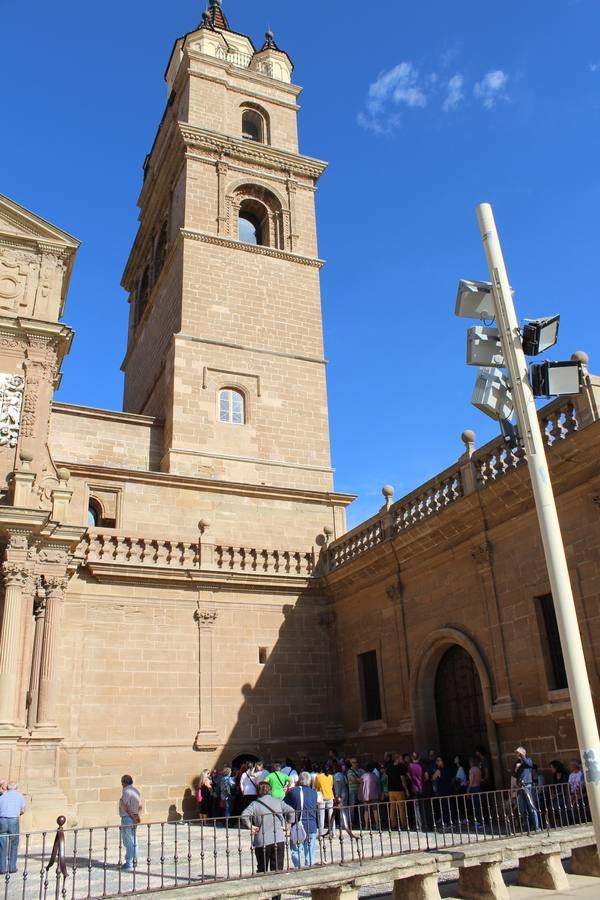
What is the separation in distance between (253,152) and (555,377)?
1063 inches

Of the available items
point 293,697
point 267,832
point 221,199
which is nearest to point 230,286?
point 221,199

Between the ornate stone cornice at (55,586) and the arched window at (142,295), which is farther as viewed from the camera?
the arched window at (142,295)

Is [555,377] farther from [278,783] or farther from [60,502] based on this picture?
[60,502]

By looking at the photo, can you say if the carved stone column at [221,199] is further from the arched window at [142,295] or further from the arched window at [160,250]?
the arched window at [142,295]

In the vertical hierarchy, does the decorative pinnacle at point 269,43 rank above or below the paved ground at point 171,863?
above

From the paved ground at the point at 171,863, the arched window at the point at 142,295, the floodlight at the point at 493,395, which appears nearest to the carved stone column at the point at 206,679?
the paved ground at the point at 171,863

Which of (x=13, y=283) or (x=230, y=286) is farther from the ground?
(x=230, y=286)

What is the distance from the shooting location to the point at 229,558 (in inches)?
851

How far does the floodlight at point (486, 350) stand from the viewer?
7320 mm

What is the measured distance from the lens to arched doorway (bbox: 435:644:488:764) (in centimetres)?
1694

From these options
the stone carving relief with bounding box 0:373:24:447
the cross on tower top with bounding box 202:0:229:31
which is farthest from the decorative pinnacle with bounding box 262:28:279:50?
the stone carving relief with bounding box 0:373:24:447

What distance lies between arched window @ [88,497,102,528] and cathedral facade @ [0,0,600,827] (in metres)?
0.18

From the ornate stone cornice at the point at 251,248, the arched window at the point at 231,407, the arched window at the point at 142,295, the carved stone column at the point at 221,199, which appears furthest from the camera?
the arched window at the point at 142,295

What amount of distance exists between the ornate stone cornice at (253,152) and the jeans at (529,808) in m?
25.6
